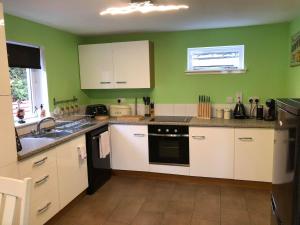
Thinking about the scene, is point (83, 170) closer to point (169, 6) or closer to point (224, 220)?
point (224, 220)

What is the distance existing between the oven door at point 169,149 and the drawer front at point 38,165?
145 centimetres

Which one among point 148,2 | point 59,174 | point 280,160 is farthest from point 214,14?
point 59,174

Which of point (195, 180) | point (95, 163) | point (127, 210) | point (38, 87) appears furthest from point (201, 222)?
point (38, 87)

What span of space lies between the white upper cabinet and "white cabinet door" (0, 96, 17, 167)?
207 centimetres

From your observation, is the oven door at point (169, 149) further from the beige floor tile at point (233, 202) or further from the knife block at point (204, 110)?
the beige floor tile at point (233, 202)

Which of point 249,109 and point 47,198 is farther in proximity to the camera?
point 249,109

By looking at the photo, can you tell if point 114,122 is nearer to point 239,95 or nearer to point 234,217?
point 239,95

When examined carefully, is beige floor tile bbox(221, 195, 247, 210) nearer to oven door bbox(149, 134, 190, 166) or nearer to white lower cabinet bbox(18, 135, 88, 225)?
oven door bbox(149, 134, 190, 166)

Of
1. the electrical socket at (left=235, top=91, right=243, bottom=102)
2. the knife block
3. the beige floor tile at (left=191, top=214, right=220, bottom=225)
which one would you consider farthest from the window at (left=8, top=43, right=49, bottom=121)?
the electrical socket at (left=235, top=91, right=243, bottom=102)

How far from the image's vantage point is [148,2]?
7.61 feet

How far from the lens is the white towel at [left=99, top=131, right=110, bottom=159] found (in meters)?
3.41

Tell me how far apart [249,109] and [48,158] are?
2752 mm

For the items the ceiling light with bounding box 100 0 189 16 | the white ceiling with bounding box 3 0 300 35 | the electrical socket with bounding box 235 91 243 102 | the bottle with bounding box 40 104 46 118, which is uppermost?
the white ceiling with bounding box 3 0 300 35

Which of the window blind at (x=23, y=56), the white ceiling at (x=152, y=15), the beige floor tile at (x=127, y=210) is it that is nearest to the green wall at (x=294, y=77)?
the white ceiling at (x=152, y=15)
